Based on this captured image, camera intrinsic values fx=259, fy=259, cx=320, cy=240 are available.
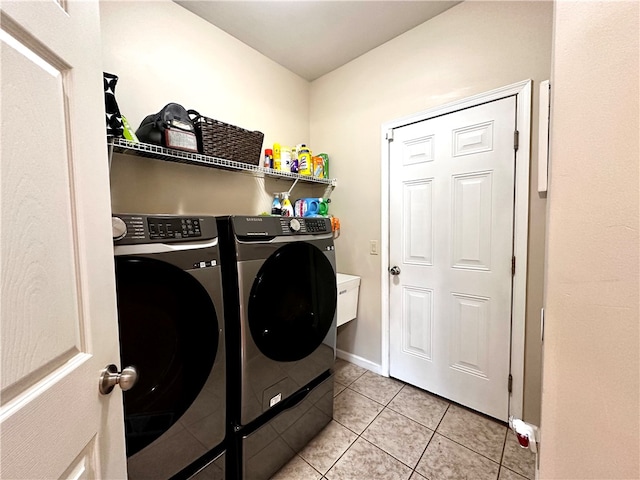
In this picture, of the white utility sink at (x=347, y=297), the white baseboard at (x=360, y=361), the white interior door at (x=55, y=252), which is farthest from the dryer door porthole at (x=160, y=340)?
the white baseboard at (x=360, y=361)

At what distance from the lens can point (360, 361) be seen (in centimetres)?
231

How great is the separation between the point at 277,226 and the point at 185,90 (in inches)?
46.7

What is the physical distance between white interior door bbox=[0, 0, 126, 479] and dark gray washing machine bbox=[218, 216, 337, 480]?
1.67 ft

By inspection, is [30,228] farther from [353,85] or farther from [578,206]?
[353,85]

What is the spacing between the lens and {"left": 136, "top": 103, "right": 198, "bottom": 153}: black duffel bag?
1.31m

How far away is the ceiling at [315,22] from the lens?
1.64 m

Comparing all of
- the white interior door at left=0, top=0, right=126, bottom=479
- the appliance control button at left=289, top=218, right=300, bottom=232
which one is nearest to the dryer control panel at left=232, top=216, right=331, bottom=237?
the appliance control button at left=289, top=218, right=300, bottom=232

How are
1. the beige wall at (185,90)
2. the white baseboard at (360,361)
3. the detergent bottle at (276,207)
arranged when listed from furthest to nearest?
the white baseboard at (360,361) < the detergent bottle at (276,207) < the beige wall at (185,90)

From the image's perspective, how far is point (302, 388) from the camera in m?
1.41

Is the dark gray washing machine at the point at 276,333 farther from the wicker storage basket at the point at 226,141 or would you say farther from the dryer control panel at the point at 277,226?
the wicker storage basket at the point at 226,141

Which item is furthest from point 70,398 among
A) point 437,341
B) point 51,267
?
point 437,341

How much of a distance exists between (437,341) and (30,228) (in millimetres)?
2090

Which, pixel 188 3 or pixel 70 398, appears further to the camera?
pixel 188 3

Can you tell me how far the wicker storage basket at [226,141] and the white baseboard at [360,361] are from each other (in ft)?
6.04
